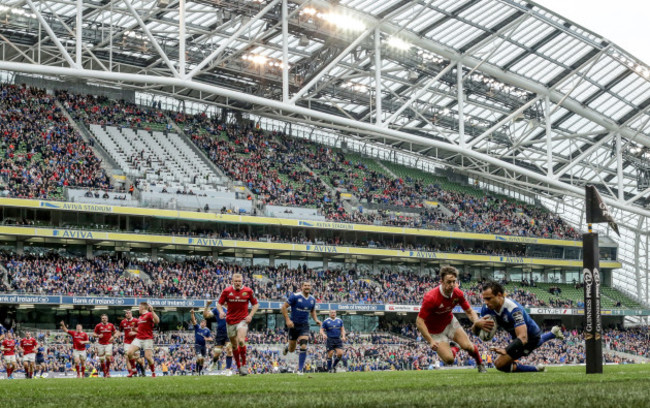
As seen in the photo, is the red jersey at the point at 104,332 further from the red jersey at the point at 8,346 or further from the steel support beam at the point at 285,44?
the steel support beam at the point at 285,44

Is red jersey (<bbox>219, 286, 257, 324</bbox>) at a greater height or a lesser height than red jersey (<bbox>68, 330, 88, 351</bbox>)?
greater

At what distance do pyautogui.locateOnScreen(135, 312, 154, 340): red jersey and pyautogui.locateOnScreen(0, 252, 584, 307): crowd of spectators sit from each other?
2423cm

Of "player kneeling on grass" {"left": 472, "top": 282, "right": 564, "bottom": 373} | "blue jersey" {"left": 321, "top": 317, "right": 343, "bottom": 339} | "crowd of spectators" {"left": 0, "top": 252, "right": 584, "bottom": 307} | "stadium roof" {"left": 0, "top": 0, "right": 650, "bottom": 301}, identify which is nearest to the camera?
"player kneeling on grass" {"left": 472, "top": 282, "right": 564, "bottom": 373}

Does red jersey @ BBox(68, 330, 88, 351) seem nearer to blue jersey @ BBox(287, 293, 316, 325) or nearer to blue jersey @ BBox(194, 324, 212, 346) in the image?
blue jersey @ BBox(194, 324, 212, 346)

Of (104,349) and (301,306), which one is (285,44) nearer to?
(104,349)

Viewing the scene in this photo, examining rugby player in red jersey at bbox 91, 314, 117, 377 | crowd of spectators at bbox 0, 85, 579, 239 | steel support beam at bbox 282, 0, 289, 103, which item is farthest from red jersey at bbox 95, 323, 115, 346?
crowd of spectators at bbox 0, 85, 579, 239

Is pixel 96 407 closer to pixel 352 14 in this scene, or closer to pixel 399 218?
pixel 352 14

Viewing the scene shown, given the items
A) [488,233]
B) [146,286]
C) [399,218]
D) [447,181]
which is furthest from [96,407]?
[447,181]

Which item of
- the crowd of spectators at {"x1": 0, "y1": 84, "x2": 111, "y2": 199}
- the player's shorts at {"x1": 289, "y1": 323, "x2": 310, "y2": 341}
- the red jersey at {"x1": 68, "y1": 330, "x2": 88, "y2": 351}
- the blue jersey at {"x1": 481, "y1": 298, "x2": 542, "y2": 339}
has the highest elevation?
the crowd of spectators at {"x1": 0, "y1": 84, "x2": 111, "y2": 199}

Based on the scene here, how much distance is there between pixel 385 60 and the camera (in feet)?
179

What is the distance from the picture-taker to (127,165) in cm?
5228

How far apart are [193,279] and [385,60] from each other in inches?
755

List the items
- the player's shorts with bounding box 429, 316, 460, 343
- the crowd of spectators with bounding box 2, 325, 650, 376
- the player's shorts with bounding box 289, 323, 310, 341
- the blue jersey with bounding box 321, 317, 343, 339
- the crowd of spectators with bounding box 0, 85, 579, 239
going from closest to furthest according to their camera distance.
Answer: the player's shorts with bounding box 429, 316, 460, 343
the player's shorts with bounding box 289, 323, 310, 341
the blue jersey with bounding box 321, 317, 343, 339
the crowd of spectators with bounding box 2, 325, 650, 376
the crowd of spectators with bounding box 0, 85, 579, 239

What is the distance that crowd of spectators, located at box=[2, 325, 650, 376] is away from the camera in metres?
35.8
